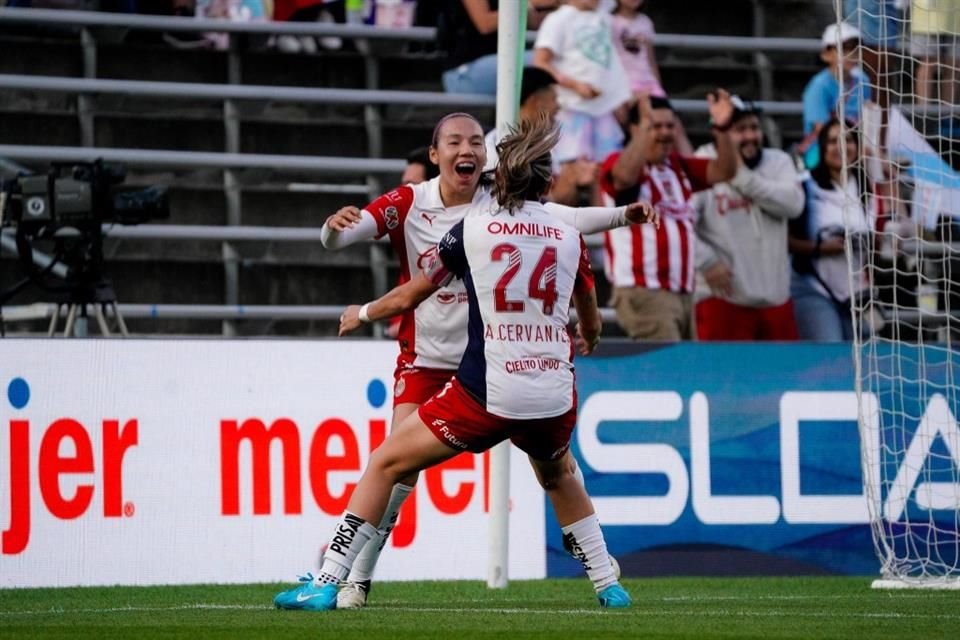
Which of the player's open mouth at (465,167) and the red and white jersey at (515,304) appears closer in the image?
the red and white jersey at (515,304)

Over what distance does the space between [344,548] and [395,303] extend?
1.10m

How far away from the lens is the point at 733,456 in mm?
11133

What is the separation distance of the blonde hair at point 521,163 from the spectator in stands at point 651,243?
5.00m

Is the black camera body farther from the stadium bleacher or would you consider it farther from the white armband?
the white armband

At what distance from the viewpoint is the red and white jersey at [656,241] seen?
12.4m

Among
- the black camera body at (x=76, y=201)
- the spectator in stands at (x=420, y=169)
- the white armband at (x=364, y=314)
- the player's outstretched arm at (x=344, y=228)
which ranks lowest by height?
the white armband at (x=364, y=314)

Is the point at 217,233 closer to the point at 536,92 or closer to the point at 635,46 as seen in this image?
the point at 536,92

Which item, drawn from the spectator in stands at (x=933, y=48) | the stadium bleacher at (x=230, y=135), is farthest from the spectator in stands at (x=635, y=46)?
the spectator in stands at (x=933, y=48)

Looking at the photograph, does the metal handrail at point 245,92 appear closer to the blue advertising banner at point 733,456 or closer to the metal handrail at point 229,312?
the metal handrail at point 229,312

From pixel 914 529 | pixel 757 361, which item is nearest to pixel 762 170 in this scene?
pixel 757 361

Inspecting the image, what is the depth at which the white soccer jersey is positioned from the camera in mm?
8258

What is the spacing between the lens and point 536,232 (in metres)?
7.26

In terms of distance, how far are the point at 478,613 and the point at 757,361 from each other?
421 cm

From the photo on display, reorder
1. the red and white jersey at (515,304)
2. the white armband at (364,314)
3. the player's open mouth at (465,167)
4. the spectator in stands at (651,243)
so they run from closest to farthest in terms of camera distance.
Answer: the red and white jersey at (515,304) < the white armband at (364,314) < the player's open mouth at (465,167) < the spectator in stands at (651,243)
